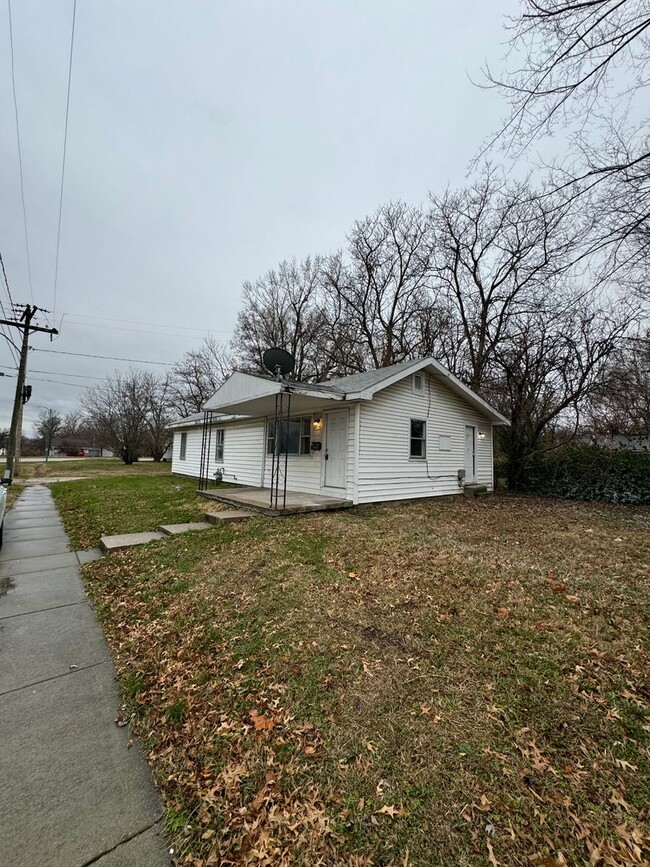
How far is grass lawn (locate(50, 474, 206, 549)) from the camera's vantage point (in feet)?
23.2

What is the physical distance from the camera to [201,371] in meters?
29.8

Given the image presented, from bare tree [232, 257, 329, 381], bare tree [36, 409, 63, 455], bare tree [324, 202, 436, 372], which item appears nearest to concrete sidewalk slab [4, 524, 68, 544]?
bare tree [324, 202, 436, 372]

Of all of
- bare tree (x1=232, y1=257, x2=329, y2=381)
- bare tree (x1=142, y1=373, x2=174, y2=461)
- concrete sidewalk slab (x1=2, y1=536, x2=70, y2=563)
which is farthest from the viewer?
bare tree (x1=142, y1=373, x2=174, y2=461)

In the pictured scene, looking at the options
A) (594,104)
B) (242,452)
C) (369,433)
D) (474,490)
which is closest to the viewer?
(594,104)

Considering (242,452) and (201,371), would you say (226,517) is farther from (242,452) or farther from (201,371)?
(201,371)

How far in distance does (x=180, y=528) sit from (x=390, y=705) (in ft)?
18.0

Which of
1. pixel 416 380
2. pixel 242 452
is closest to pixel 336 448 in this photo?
pixel 416 380

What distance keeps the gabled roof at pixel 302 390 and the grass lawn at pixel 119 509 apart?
9.77ft

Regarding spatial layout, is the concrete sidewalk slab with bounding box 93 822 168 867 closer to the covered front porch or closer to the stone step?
the stone step

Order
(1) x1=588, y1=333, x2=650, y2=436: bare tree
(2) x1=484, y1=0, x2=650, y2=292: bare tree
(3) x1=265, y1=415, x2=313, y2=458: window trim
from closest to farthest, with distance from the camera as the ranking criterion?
(2) x1=484, y1=0, x2=650, y2=292: bare tree
(3) x1=265, y1=415, x2=313, y2=458: window trim
(1) x1=588, y1=333, x2=650, y2=436: bare tree

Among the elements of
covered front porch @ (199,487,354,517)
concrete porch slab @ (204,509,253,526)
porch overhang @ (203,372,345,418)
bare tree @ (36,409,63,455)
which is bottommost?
concrete porch slab @ (204,509,253,526)

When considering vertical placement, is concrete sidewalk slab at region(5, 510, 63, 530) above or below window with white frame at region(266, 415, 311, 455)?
below

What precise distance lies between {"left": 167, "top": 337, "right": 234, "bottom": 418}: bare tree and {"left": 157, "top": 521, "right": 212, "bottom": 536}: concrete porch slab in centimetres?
2251

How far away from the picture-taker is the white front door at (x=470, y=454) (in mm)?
12633
